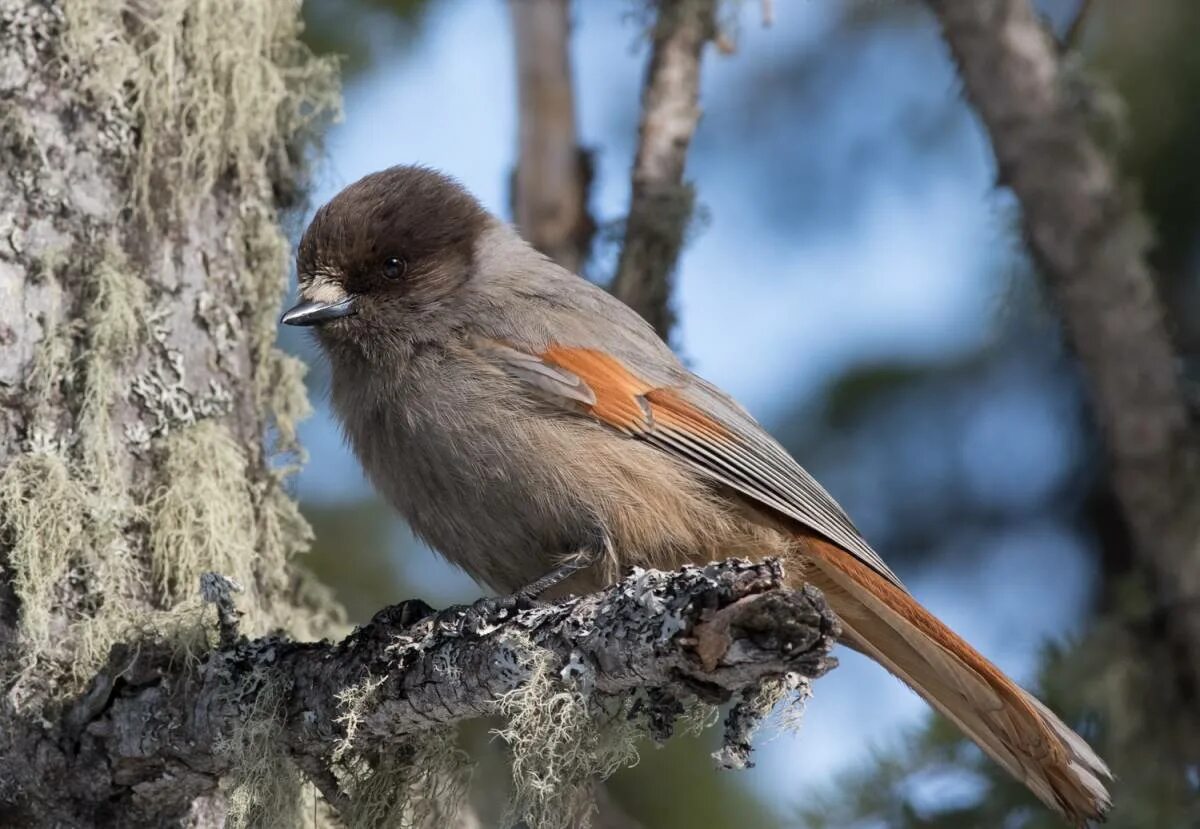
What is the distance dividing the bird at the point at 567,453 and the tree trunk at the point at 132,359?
0.25 meters

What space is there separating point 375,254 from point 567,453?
0.90 metres

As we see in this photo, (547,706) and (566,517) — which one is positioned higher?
(566,517)

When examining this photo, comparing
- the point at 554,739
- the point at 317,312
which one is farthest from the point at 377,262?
the point at 554,739

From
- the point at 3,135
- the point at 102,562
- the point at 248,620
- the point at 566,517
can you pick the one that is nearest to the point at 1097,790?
the point at 566,517

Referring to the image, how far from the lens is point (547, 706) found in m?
2.79

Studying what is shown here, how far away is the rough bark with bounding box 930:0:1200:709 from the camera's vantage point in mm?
4051

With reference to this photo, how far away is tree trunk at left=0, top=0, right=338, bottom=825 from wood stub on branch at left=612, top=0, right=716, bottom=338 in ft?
3.67

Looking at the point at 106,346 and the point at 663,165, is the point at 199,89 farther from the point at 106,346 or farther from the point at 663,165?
the point at 663,165

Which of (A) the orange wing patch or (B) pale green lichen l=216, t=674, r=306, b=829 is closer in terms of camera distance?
(B) pale green lichen l=216, t=674, r=306, b=829

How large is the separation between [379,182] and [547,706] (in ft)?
6.38

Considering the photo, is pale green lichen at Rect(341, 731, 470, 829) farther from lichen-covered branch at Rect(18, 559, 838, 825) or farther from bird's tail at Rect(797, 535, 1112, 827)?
bird's tail at Rect(797, 535, 1112, 827)

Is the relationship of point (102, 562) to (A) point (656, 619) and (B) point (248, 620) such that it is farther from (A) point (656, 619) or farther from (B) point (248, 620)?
(A) point (656, 619)

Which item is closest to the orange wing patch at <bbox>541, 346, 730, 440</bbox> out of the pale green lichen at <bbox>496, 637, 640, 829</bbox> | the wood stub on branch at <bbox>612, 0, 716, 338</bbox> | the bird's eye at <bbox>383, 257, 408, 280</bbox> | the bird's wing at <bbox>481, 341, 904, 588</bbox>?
the bird's wing at <bbox>481, 341, 904, 588</bbox>

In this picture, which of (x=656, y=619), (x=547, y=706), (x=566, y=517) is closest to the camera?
(x=656, y=619)
